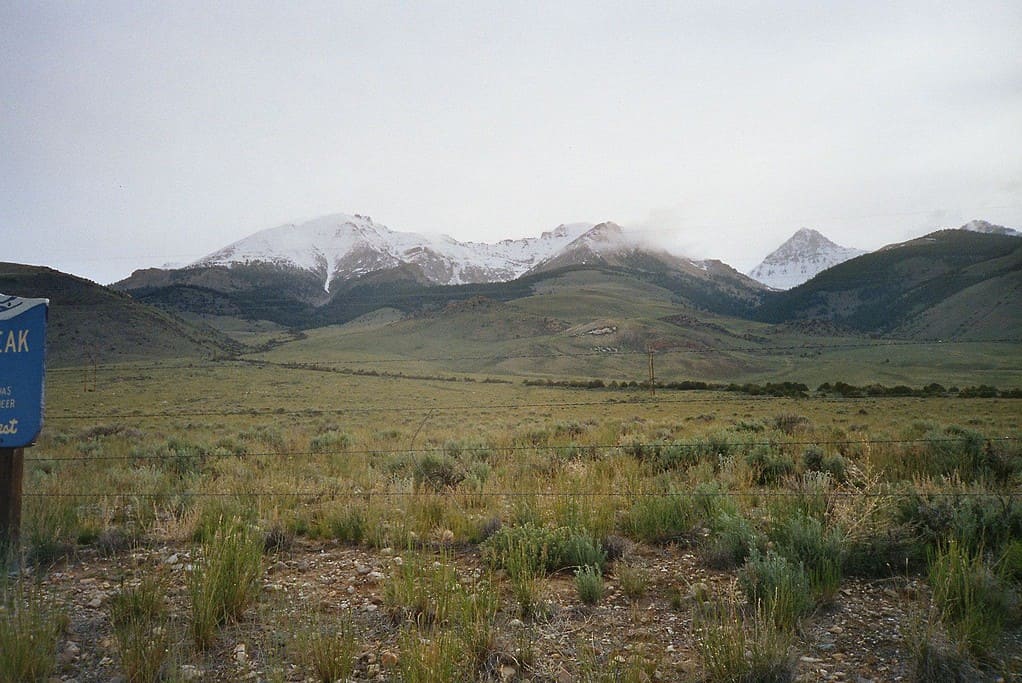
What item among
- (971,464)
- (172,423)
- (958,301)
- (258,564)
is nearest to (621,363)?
(172,423)

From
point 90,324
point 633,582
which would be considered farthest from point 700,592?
point 90,324

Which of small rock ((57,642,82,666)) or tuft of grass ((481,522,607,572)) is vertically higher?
tuft of grass ((481,522,607,572))

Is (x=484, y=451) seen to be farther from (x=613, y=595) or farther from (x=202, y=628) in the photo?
(x=202, y=628)

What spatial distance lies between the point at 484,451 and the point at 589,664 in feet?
22.7

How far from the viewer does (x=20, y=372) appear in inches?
206

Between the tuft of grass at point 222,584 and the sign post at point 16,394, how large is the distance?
7.12ft

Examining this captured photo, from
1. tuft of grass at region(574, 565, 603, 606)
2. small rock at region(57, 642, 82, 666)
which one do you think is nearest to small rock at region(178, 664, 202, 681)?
small rock at region(57, 642, 82, 666)

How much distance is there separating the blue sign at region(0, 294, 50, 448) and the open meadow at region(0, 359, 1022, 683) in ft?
3.99

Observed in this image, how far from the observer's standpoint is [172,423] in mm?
17906

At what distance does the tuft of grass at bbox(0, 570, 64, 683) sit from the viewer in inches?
125

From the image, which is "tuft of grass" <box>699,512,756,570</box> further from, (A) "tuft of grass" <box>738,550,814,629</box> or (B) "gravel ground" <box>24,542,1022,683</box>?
(A) "tuft of grass" <box>738,550,814,629</box>

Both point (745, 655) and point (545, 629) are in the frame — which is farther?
point (545, 629)

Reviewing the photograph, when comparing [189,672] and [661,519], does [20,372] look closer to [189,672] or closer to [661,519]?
[189,672]

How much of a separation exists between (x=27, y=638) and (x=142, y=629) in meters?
0.60
